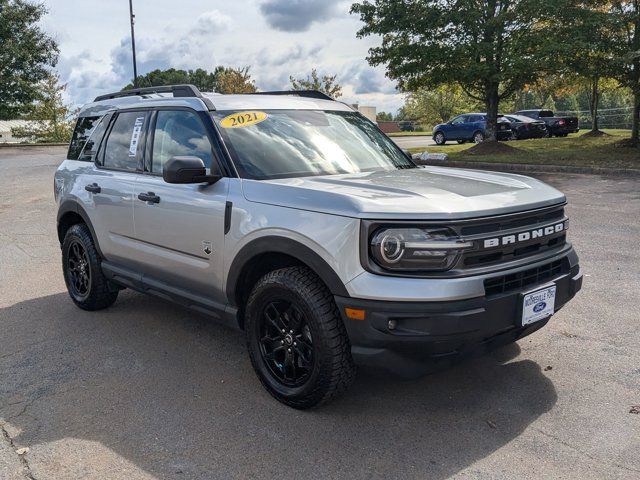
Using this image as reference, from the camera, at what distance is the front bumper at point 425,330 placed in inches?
114

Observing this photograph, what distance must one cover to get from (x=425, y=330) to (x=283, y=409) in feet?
3.58

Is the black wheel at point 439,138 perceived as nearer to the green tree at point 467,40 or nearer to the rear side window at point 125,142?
the green tree at point 467,40

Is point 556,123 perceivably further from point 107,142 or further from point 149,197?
point 149,197

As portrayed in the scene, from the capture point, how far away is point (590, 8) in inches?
656

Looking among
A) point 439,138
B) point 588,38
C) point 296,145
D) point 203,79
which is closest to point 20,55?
point 439,138

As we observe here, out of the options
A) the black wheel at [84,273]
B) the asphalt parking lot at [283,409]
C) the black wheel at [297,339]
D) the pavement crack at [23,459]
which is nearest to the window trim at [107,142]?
the black wheel at [84,273]

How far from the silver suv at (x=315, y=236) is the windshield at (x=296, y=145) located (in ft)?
0.04

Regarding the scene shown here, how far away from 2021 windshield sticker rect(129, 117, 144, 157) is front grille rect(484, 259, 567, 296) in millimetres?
3015

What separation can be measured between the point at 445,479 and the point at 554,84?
2085 cm

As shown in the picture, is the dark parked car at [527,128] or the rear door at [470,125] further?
the rear door at [470,125]

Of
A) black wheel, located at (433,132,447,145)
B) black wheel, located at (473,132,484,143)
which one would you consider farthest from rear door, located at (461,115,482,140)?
black wheel, located at (433,132,447,145)

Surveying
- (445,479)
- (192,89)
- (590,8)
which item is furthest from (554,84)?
(445,479)

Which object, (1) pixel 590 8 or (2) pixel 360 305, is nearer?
(2) pixel 360 305

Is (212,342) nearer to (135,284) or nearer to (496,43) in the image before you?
(135,284)
